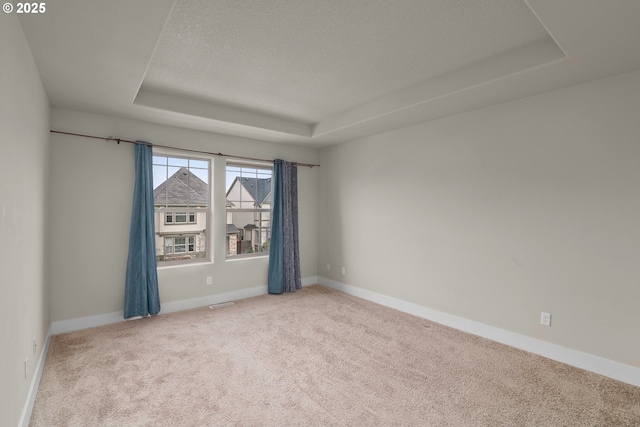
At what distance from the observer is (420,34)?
226cm

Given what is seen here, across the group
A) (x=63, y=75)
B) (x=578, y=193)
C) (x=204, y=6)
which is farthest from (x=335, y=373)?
(x=63, y=75)

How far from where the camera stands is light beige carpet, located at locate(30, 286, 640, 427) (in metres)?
2.06

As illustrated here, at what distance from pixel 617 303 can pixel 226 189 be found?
4511mm

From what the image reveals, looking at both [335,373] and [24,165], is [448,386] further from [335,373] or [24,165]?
[24,165]

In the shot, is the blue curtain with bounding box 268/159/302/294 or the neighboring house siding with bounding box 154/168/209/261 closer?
the neighboring house siding with bounding box 154/168/209/261

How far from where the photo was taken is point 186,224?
14.2ft

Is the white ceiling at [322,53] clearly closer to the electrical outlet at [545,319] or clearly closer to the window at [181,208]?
the window at [181,208]

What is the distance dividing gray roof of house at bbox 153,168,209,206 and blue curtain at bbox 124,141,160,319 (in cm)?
29

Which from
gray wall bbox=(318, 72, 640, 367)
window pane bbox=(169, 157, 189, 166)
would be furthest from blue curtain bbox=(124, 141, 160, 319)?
gray wall bbox=(318, 72, 640, 367)

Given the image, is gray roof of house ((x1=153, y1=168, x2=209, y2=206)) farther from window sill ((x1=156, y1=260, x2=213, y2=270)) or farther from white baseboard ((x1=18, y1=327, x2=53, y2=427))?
white baseboard ((x1=18, y1=327, x2=53, y2=427))

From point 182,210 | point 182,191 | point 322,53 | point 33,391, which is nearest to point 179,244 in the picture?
point 182,210

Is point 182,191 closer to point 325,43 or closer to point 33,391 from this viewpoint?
point 33,391

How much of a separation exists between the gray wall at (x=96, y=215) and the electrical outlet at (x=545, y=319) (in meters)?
3.99

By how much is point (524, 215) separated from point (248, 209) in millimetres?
3714
